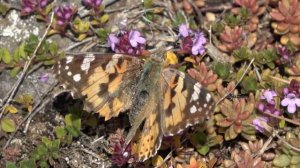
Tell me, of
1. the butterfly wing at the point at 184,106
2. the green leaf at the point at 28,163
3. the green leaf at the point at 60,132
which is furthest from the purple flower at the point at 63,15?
the butterfly wing at the point at 184,106

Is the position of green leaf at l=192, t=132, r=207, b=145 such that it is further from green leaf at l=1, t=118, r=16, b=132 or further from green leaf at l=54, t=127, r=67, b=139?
green leaf at l=1, t=118, r=16, b=132

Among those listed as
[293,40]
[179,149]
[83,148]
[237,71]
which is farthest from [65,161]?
[293,40]

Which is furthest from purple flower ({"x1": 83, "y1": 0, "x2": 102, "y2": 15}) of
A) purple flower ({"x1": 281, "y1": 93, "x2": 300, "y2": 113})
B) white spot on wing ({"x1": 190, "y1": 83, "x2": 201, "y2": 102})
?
purple flower ({"x1": 281, "y1": 93, "x2": 300, "y2": 113})

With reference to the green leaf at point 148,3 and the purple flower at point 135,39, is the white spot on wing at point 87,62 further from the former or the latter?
the green leaf at point 148,3

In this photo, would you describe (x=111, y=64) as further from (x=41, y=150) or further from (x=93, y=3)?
(x=93, y=3)

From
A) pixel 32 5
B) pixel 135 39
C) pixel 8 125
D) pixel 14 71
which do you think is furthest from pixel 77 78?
pixel 32 5

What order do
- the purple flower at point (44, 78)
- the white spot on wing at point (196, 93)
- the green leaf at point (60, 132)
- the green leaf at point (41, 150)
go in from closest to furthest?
the white spot on wing at point (196, 93) < the green leaf at point (41, 150) < the green leaf at point (60, 132) < the purple flower at point (44, 78)
